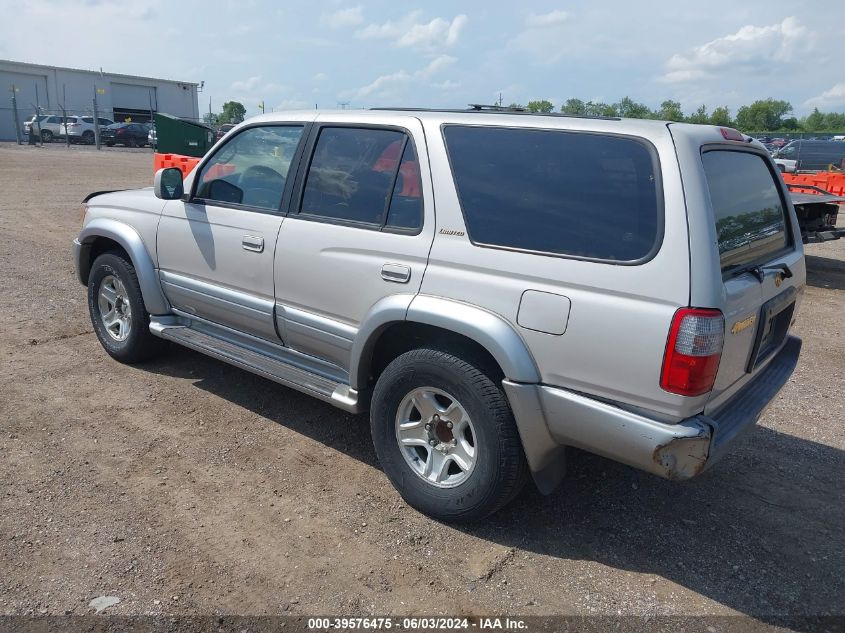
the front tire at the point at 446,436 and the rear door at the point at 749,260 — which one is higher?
the rear door at the point at 749,260

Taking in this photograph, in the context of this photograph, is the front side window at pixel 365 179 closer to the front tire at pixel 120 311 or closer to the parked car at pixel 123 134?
the front tire at pixel 120 311

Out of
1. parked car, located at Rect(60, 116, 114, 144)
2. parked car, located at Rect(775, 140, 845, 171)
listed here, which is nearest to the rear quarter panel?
parked car, located at Rect(775, 140, 845, 171)

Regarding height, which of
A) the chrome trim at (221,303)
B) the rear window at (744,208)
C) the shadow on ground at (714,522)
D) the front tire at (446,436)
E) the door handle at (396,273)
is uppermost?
the rear window at (744,208)

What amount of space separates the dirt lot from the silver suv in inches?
14.2

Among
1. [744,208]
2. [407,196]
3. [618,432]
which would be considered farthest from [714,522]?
[407,196]

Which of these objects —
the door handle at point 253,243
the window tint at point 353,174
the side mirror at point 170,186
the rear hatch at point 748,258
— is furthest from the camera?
the side mirror at point 170,186

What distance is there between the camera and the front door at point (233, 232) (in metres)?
4.05

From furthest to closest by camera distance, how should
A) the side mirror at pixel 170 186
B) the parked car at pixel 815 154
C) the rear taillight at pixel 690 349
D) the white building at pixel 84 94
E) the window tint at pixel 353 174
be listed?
the white building at pixel 84 94 < the parked car at pixel 815 154 < the side mirror at pixel 170 186 < the window tint at pixel 353 174 < the rear taillight at pixel 690 349

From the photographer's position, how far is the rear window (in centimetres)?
293

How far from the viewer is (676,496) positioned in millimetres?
3736

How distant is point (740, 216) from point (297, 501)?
8.46ft

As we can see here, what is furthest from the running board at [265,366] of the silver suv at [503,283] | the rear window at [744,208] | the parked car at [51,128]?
the parked car at [51,128]

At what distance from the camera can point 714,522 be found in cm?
348

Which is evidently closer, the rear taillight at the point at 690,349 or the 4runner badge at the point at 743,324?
the rear taillight at the point at 690,349
